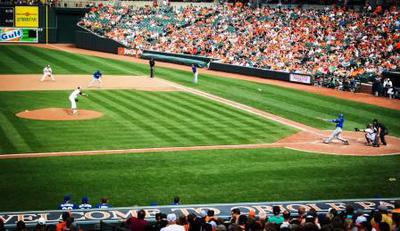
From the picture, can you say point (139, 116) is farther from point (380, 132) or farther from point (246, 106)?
point (380, 132)

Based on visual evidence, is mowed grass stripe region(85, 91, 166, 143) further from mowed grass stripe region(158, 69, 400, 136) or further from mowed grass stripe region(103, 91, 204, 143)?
mowed grass stripe region(158, 69, 400, 136)

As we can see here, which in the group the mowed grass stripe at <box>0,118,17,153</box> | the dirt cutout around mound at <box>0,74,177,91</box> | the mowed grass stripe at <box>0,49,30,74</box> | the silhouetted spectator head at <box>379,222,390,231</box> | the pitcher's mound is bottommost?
the mowed grass stripe at <box>0,118,17,153</box>

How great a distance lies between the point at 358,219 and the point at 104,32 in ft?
178

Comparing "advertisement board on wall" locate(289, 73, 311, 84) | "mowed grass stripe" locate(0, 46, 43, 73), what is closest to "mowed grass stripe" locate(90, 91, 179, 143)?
"mowed grass stripe" locate(0, 46, 43, 73)

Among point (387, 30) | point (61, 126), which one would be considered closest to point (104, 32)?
point (387, 30)

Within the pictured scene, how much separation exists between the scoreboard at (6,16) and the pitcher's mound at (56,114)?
37269 mm

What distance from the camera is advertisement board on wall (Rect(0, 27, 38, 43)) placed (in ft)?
212

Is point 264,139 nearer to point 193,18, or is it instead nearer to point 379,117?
point 379,117

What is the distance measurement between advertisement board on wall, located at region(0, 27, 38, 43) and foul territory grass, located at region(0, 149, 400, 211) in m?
47.2

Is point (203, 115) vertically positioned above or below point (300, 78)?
below

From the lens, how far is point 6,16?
211ft

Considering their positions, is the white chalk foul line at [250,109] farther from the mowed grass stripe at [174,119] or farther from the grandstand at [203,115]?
the mowed grass stripe at [174,119]

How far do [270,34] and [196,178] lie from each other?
34.2 meters

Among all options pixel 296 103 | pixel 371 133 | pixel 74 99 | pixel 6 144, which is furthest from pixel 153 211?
pixel 296 103
